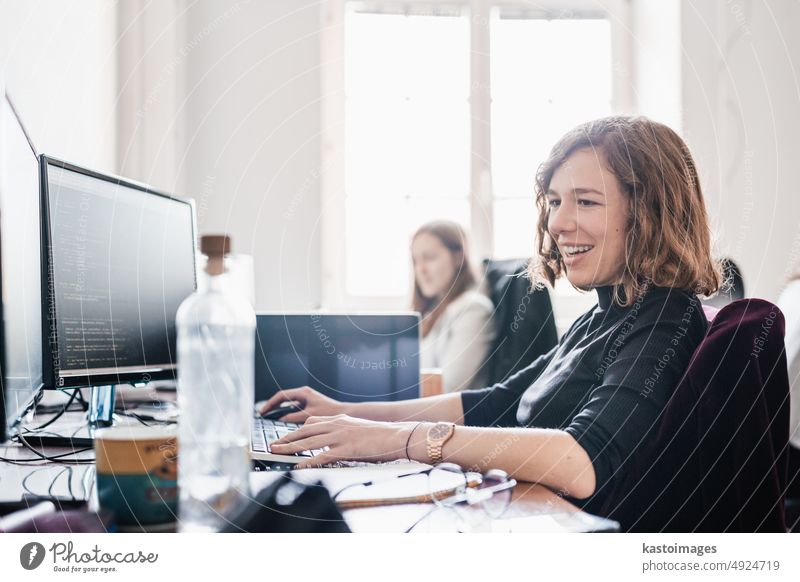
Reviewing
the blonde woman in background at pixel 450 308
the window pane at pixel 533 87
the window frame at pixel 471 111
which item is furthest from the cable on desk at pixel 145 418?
the window pane at pixel 533 87

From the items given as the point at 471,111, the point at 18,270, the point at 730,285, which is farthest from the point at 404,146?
the point at 18,270

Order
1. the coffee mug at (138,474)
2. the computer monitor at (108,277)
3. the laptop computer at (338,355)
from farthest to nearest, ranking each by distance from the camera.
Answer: the laptop computer at (338,355) < the computer monitor at (108,277) < the coffee mug at (138,474)

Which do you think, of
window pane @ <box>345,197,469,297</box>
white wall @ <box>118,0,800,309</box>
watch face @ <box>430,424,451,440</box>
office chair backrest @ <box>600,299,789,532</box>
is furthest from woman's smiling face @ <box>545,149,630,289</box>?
window pane @ <box>345,197,469,297</box>

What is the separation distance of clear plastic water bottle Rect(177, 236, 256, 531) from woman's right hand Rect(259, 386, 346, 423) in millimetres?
41

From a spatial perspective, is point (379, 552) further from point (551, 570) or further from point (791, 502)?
point (791, 502)

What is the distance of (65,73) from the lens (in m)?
1.35

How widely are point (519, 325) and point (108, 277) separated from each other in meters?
1.05

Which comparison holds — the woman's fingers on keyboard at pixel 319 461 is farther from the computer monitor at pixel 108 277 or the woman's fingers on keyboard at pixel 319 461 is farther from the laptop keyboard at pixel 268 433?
the computer monitor at pixel 108 277

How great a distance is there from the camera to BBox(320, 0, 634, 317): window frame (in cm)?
215

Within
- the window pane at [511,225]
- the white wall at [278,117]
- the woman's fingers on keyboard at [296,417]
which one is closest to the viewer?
the woman's fingers on keyboard at [296,417]

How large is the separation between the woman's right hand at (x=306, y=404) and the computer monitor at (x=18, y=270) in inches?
12.5

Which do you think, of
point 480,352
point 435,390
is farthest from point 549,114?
point 435,390

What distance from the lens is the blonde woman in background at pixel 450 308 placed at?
169 cm

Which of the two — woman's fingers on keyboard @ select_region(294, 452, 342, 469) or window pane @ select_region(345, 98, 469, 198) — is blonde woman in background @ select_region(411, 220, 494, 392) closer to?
window pane @ select_region(345, 98, 469, 198)
